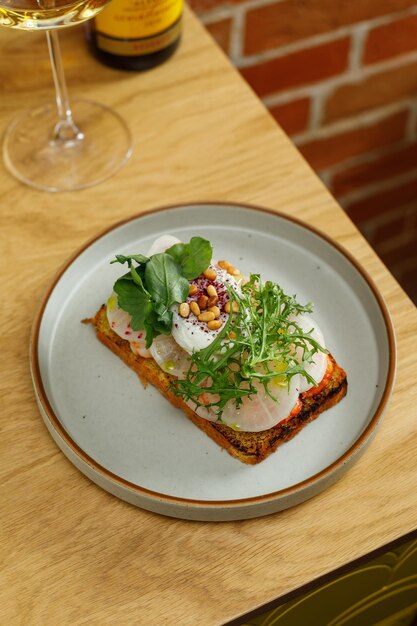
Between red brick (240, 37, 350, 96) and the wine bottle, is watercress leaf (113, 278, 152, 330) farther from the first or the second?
red brick (240, 37, 350, 96)

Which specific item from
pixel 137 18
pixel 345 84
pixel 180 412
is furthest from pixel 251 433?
pixel 345 84

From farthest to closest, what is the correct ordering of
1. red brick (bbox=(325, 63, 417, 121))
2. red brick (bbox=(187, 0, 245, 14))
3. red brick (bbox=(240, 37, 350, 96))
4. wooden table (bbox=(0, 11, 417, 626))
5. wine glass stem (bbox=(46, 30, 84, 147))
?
1. red brick (bbox=(325, 63, 417, 121))
2. red brick (bbox=(240, 37, 350, 96))
3. red brick (bbox=(187, 0, 245, 14))
4. wine glass stem (bbox=(46, 30, 84, 147))
5. wooden table (bbox=(0, 11, 417, 626))

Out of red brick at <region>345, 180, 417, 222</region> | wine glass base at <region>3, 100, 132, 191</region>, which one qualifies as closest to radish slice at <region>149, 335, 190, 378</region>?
wine glass base at <region>3, 100, 132, 191</region>

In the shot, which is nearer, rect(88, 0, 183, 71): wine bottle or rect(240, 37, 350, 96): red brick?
rect(88, 0, 183, 71): wine bottle

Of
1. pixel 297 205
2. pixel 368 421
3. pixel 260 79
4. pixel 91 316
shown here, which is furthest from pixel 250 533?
pixel 260 79

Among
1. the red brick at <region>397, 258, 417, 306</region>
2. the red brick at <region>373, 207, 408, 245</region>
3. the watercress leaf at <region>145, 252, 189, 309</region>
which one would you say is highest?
the watercress leaf at <region>145, 252, 189, 309</region>

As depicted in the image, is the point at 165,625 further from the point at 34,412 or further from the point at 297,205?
the point at 297,205

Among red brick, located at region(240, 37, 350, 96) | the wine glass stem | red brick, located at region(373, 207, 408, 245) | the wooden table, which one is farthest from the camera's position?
red brick, located at region(373, 207, 408, 245)
